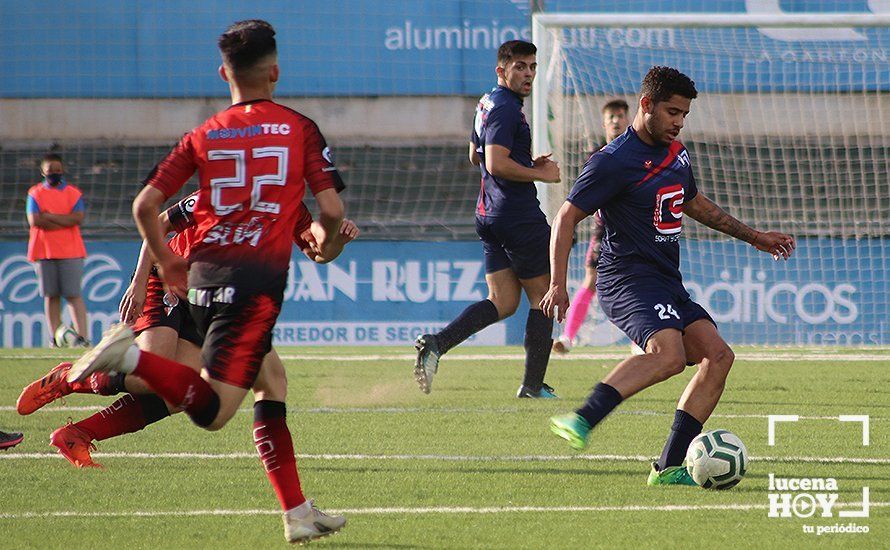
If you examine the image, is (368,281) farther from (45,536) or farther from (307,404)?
(45,536)

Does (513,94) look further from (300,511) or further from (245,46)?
(300,511)

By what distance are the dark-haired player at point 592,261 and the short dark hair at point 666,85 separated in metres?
4.06

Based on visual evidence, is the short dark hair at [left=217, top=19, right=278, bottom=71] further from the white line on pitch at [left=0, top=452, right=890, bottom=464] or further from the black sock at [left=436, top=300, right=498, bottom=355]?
the black sock at [left=436, top=300, right=498, bottom=355]

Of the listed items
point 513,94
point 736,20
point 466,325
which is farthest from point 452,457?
point 736,20

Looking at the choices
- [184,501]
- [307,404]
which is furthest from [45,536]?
[307,404]

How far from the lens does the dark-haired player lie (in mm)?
9758

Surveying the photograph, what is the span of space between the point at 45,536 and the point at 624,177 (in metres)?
2.73

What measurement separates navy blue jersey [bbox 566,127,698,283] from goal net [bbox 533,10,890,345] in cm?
619

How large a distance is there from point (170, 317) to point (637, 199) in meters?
2.12

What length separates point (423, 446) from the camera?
6.51m

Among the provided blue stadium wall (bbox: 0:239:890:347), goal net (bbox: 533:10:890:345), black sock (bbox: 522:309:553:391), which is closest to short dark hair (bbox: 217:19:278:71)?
black sock (bbox: 522:309:553:391)

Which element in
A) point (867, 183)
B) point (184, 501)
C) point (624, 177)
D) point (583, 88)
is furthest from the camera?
point (867, 183)

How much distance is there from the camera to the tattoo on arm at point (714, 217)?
19.4ft

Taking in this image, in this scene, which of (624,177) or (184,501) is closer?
(184,501)
